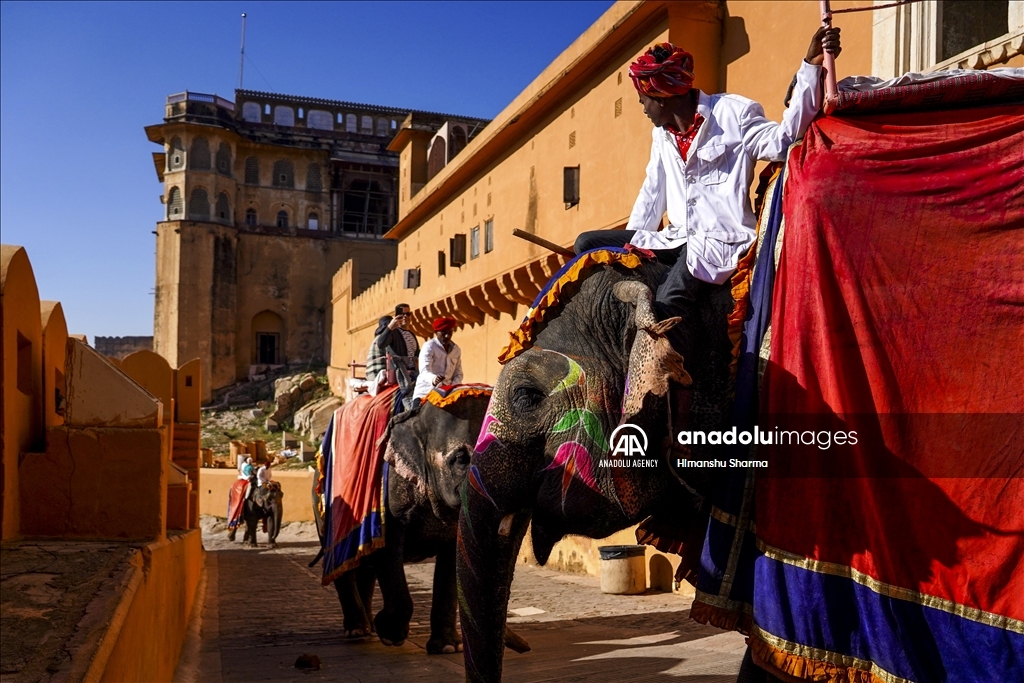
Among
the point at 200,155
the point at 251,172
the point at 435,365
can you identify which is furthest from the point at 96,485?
the point at 251,172

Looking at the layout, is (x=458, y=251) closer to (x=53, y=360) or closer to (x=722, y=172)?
(x=53, y=360)

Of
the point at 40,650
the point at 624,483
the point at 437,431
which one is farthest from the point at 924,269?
the point at 437,431

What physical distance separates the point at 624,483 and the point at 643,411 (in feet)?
0.79

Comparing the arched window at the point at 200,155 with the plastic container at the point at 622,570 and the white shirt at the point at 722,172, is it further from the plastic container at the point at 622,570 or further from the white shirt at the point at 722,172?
the white shirt at the point at 722,172

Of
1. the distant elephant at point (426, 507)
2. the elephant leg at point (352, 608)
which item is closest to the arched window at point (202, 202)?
the elephant leg at point (352, 608)

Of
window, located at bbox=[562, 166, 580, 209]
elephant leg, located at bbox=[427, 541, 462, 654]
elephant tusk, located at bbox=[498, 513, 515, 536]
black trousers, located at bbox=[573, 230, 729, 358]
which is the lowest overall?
elephant leg, located at bbox=[427, 541, 462, 654]

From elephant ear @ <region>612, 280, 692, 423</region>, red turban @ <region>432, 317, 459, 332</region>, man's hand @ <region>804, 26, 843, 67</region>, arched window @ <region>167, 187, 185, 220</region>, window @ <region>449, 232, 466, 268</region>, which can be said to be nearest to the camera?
elephant ear @ <region>612, 280, 692, 423</region>

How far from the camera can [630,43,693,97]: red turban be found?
125 inches

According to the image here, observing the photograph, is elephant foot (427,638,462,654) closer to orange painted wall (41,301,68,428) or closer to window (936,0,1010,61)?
orange painted wall (41,301,68,428)

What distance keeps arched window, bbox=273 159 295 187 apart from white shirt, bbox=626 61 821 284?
172 ft

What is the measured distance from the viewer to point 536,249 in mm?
15992

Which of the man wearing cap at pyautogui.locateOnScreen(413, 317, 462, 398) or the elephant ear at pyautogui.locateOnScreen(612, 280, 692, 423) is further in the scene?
the man wearing cap at pyautogui.locateOnScreen(413, 317, 462, 398)

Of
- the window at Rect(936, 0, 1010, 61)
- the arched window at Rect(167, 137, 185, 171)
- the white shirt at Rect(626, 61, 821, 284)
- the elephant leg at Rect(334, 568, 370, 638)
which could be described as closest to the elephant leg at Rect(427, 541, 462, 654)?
the elephant leg at Rect(334, 568, 370, 638)

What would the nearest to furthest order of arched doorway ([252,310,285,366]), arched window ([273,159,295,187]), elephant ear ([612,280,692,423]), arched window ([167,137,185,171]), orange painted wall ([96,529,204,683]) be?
elephant ear ([612,280,692,423]), orange painted wall ([96,529,204,683]), arched window ([167,137,185,171]), arched doorway ([252,310,285,366]), arched window ([273,159,295,187])
